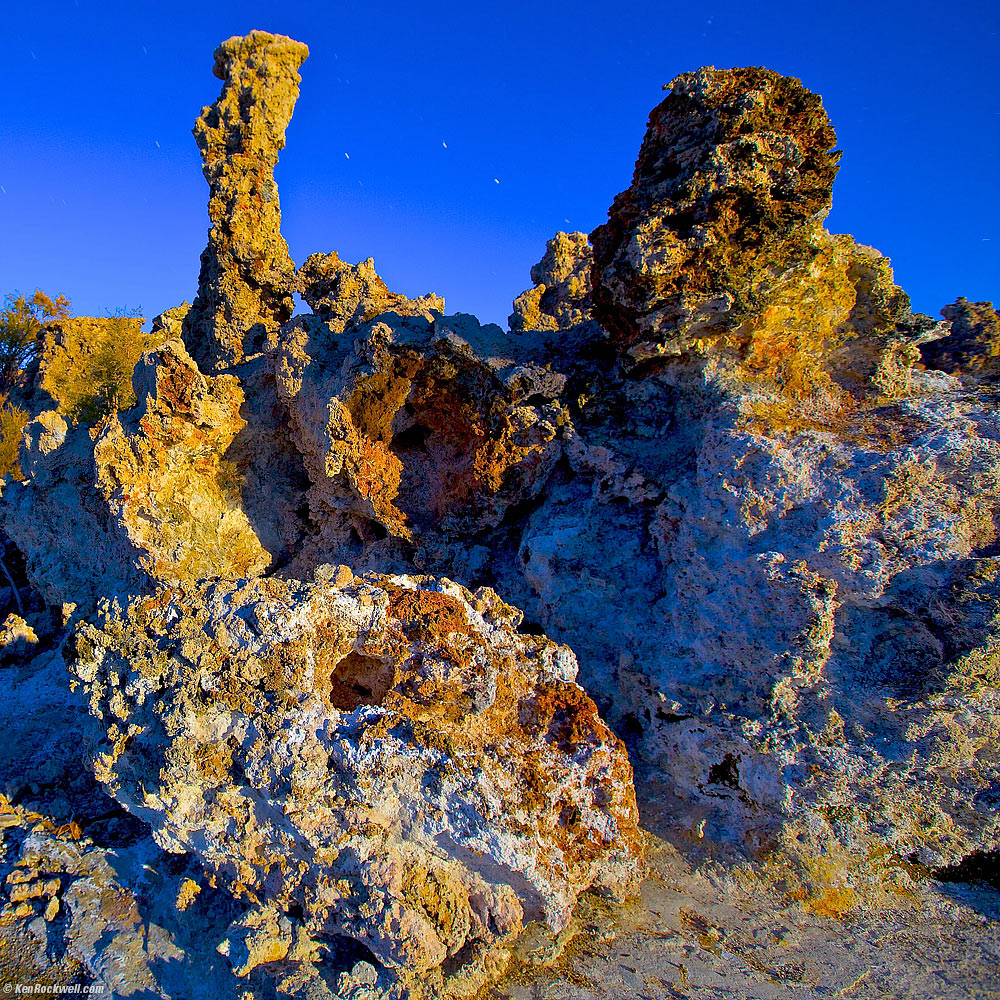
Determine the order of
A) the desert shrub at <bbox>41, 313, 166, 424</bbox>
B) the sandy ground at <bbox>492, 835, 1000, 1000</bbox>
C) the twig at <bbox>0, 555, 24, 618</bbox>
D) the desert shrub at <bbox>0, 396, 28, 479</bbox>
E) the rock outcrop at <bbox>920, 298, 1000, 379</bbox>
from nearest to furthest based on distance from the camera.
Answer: the sandy ground at <bbox>492, 835, 1000, 1000</bbox> → the rock outcrop at <bbox>920, 298, 1000, 379</bbox> → the twig at <bbox>0, 555, 24, 618</bbox> → the desert shrub at <bbox>0, 396, 28, 479</bbox> → the desert shrub at <bbox>41, 313, 166, 424</bbox>

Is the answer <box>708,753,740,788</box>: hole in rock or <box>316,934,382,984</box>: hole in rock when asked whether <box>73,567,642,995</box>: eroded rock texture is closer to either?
<box>316,934,382,984</box>: hole in rock

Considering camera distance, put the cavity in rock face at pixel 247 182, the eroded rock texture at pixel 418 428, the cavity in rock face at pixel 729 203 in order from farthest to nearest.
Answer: the cavity in rock face at pixel 247 182, the eroded rock texture at pixel 418 428, the cavity in rock face at pixel 729 203

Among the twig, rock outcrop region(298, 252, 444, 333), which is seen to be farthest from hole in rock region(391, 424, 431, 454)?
the twig

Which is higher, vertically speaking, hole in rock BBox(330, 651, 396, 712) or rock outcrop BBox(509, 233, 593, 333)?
rock outcrop BBox(509, 233, 593, 333)

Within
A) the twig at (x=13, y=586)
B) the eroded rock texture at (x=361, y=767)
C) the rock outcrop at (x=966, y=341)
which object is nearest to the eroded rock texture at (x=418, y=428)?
the eroded rock texture at (x=361, y=767)

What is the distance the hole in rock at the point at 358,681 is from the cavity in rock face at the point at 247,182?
5.04m

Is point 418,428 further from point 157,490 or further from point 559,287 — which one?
point 559,287

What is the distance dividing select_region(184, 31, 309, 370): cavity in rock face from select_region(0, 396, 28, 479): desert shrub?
7704 millimetres

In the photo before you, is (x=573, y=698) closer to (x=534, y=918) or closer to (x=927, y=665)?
(x=534, y=918)

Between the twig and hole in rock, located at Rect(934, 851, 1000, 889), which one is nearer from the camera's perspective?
hole in rock, located at Rect(934, 851, 1000, 889)

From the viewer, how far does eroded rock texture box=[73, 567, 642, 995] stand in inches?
132

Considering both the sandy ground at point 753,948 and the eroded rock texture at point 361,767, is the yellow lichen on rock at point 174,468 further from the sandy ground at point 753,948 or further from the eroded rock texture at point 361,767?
the sandy ground at point 753,948

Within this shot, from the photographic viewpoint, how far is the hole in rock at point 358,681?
158 inches

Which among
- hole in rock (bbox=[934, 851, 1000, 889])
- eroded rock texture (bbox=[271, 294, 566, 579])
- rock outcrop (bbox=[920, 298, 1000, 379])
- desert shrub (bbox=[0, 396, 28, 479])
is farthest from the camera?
desert shrub (bbox=[0, 396, 28, 479])
